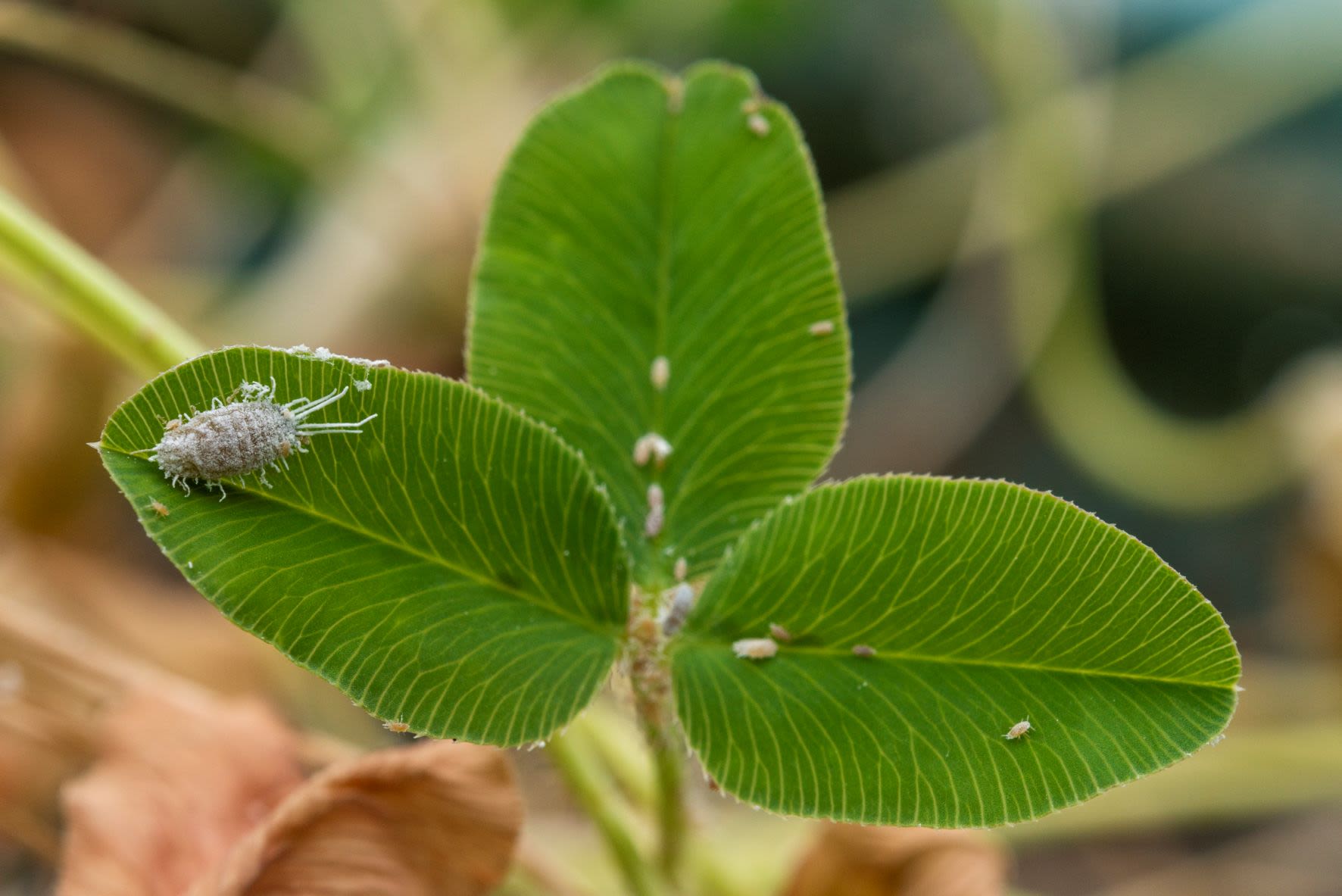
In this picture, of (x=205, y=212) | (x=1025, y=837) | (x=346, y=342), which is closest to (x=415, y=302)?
(x=346, y=342)

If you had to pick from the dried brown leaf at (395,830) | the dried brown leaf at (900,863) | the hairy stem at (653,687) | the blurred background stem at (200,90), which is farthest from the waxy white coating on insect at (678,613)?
the blurred background stem at (200,90)

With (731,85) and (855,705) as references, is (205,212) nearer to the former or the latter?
(731,85)

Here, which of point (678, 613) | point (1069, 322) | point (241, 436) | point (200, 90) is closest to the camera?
Result: point (241, 436)

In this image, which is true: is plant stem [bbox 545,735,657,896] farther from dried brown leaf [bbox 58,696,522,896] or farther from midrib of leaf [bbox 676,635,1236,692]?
midrib of leaf [bbox 676,635,1236,692]

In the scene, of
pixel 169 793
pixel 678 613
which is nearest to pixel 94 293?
pixel 169 793

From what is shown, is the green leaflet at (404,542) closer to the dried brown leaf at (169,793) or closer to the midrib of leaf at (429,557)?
the midrib of leaf at (429,557)

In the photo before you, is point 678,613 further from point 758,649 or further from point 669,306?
point 669,306
